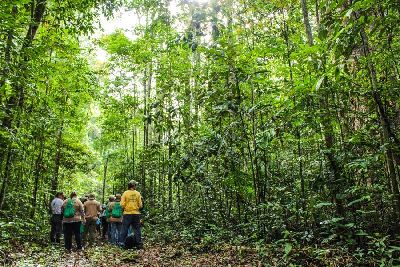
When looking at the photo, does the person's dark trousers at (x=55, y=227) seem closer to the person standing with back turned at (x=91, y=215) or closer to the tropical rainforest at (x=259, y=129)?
the tropical rainforest at (x=259, y=129)

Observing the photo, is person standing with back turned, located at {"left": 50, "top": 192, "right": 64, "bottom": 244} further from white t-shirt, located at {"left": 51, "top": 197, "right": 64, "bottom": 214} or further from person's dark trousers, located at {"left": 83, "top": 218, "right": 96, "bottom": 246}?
person's dark trousers, located at {"left": 83, "top": 218, "right": 96, "bottom": 246}

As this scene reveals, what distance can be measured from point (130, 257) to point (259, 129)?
16.5ft

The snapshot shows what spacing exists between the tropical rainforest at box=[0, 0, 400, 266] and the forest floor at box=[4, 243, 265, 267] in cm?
6

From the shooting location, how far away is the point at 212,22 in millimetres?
7613

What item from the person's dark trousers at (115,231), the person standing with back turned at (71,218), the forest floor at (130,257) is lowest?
the forest floor at (130,257)

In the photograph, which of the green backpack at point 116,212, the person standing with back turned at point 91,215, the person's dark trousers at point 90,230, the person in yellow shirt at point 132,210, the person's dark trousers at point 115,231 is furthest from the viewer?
the person's dark trousers at point 115,231

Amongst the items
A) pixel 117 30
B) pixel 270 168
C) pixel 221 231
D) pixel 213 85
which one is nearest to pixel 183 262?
pixel 221 231

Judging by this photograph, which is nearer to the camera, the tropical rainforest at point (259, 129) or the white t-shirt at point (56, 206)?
the tropical rainforest at point (259, 129)

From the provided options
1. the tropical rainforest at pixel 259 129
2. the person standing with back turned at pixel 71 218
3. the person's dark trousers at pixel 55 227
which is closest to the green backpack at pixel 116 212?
the tropical rainforest at pixel 259 129

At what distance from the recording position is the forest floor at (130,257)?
313 inches

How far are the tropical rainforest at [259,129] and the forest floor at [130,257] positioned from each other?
65mm

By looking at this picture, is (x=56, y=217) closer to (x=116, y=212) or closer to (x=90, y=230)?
(x=90, y=230)

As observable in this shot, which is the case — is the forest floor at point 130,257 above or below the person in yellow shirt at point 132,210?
below

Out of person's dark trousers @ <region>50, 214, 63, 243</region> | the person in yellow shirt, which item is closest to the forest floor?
the person in yellow shirt
